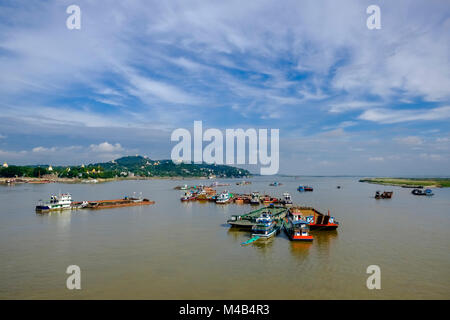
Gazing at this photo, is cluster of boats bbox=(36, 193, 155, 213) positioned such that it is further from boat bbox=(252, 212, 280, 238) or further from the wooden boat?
boat bbox=(252, 212, 280, 238)

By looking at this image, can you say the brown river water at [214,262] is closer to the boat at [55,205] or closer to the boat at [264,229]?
the boat at [264,229]

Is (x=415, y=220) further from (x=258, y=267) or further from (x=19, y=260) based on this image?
(x=19, y=260)

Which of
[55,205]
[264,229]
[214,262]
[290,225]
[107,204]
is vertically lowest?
[214,262]

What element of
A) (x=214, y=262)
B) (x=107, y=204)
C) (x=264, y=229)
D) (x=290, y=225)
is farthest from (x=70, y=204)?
(x=214, y=262)

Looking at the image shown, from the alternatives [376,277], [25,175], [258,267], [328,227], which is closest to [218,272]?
[258,267]

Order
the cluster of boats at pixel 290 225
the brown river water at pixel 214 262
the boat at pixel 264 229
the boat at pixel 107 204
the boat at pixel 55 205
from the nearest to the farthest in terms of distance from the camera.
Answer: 1. the brown river water at pixel 214 262
2. the cluster of boats at pixel 290 225
3. the boat at pixel 264 229
4. the boat at pixel 55 205
5. the boat at pixel 107 204

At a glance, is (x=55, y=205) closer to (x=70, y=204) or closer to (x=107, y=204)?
(x=70, y=204)

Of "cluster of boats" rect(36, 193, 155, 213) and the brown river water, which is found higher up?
"cluster of boats" rect(36, 193, 155, 213)

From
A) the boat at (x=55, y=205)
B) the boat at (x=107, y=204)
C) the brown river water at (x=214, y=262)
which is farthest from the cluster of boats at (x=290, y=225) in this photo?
the boat at (x=55, y=205)

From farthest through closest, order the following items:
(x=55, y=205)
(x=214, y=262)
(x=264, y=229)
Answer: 1. (x=55, y=205)
2. (x=264, y=229)
3. (x=214, y=262)

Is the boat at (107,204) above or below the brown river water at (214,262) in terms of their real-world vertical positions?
above

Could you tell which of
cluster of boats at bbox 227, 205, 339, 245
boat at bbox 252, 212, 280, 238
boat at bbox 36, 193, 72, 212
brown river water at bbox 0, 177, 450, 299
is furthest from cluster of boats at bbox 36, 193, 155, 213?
boat at bbox 252, 212, 280, 238
